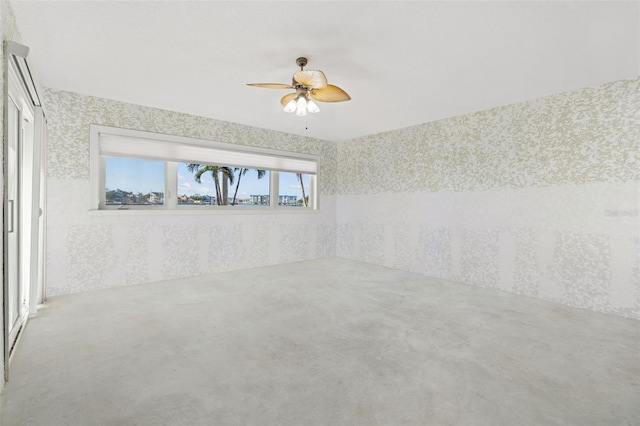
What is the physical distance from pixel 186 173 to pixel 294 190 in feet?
6.41

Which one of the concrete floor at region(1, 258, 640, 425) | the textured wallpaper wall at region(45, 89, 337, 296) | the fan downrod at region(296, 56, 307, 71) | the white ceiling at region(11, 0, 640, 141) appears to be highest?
the white ceiling at region(11, 0, 640, 141)

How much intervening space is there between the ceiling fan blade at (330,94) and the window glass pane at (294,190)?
8.92 feet

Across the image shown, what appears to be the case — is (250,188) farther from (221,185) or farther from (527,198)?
(527,198)

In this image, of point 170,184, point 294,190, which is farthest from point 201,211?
point 294,190

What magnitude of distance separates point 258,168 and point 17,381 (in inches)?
146

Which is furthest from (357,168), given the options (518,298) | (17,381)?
(17,381)

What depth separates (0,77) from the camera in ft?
5.47

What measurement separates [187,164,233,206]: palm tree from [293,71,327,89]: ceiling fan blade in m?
2.63

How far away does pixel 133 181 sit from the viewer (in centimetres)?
406

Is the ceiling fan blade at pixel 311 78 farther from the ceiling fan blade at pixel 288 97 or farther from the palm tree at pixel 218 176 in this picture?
the palm tree at pixel 218 176

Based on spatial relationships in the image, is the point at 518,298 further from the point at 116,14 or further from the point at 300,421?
the point at 116,14

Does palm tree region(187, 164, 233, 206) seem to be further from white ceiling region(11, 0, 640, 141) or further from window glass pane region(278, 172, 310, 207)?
white ceiling region(11, 0, 640, 141)

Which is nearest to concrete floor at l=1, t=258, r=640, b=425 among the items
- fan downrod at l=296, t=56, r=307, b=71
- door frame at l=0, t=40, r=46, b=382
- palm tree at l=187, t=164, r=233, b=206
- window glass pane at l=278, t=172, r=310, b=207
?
door frame at l=0, t=40, r=46, b=382

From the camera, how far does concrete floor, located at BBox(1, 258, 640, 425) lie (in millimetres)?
1570
